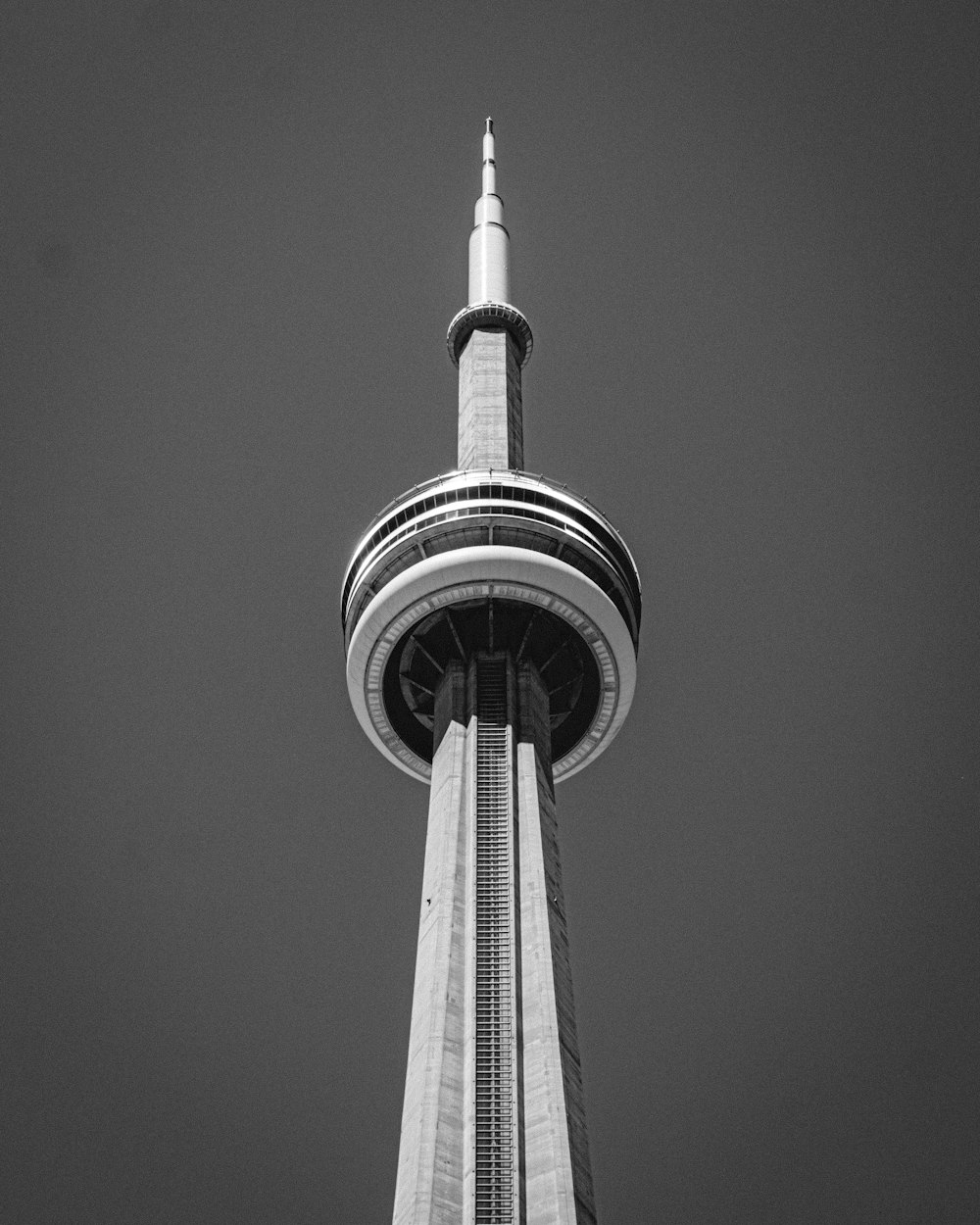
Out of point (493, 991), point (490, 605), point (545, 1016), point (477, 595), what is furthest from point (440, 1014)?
point (490, 605)

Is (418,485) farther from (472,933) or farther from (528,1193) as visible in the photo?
(528,1193)

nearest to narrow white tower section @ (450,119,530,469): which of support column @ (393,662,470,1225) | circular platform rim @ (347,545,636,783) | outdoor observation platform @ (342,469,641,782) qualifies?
outdoor observation platform @ (342,469,641,782)

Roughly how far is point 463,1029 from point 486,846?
7.67 m

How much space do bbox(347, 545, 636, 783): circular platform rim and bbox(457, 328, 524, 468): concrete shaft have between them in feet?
35.5

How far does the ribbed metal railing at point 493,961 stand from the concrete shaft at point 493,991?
5 cm

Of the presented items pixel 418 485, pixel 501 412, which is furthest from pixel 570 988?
pixel 501 412

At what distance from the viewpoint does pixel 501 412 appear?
7688 cm

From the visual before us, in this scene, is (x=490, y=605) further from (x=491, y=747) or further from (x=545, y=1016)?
(x=545, y=1016)

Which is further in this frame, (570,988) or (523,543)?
(523,543)

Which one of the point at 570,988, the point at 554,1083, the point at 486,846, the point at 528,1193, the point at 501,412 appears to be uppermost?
the point at 501,412

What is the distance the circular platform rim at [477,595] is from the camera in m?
63.7

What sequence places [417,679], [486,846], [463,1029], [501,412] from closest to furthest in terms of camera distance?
[463,1029] → [486,846] → [417,679] → [501,412]

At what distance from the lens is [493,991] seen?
181 feet

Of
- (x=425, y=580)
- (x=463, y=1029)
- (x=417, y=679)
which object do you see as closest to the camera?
(x=463, y=1029)
